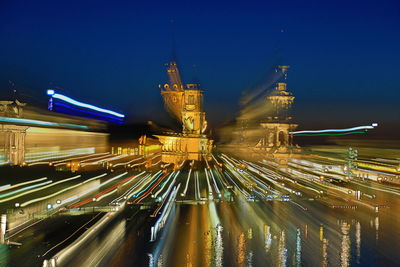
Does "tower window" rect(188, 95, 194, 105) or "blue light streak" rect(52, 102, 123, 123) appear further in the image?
"tower window" rect(188, 95, 194, 105)

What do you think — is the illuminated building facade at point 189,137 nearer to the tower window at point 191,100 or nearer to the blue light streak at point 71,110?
the tower window at point 191,100

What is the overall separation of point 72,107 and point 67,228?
23.8 metres

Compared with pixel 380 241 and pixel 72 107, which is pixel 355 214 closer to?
pixel 380 241

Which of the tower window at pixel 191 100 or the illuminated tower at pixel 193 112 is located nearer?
the illuminated tower at pixel 193 112

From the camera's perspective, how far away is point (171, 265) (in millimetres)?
15336

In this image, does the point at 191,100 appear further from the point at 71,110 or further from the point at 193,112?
the point at 71,110

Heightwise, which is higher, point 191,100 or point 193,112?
point 191,100

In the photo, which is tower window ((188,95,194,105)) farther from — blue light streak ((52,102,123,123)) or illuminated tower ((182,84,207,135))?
blue light streak ((52,102,123,123))

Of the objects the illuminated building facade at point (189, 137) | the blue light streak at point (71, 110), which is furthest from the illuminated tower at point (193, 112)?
the blue light streak at point (71, 110)

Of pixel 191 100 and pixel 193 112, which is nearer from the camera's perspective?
pixel 193 112

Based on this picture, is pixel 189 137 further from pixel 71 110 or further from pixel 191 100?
pixel 71 110

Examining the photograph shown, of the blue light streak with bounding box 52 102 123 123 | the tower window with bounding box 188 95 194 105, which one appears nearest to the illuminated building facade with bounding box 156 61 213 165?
the tower window with bounding box 188 95 194 105

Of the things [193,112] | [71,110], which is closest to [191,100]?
[193,112]

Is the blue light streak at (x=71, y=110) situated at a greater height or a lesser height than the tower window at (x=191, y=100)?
lesser
